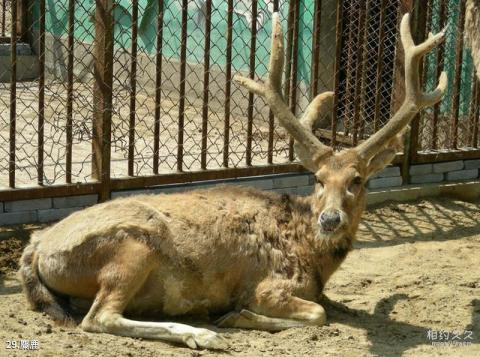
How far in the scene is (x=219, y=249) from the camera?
725cm

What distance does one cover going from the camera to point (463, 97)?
11773 mm

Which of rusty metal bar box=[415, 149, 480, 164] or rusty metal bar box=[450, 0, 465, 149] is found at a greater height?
rusty metal bar box=[450, 0, 465, 149]

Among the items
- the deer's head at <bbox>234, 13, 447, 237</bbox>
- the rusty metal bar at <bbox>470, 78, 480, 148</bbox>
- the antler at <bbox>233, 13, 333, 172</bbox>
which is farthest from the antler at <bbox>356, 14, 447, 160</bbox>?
the rusty metal bar at <bbox>470, 78, 480, 148</bbox>

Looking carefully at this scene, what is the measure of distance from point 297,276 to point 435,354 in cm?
123

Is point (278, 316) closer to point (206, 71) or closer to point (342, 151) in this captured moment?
point (342, 151)

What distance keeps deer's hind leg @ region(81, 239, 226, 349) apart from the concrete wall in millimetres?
1966

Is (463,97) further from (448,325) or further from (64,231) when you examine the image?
(64,231)

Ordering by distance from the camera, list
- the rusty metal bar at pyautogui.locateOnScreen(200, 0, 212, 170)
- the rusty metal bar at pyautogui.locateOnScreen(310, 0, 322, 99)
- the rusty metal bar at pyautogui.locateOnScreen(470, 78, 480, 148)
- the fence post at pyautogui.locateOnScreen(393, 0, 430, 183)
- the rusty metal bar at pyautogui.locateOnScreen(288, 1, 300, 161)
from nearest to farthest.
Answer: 1. the rusty metal bar at pyautogui.locateOnScreen(200, 0, 212, 170)
2. the rusty metal bar at pyautogui.locateOnScreen(288, 1, 300, 161)
3. the rusty metal bar at pyautogui.locateOnScreen(310, 0, 322, 99)
4. the fence post at pyautogui.locateOnScreen(393, 0, 430, 183)
5. the rusty metal bar at pyautogui.locateOnScreen(470, 78, 480, 148)

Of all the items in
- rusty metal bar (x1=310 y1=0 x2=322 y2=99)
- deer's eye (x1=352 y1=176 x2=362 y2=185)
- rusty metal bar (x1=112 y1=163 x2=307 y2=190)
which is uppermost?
rusty metal bar (x1=310 y1=0 x2=322 y2=99)


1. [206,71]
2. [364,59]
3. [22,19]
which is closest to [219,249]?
[206,71]

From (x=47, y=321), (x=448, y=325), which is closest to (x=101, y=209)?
(x=47, y=321)

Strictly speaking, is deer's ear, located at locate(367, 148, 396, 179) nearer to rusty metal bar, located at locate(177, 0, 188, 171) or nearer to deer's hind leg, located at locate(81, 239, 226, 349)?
deer's hind leg, located at locate(81, 239, 226, 349)

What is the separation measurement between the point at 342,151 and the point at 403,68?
332cm

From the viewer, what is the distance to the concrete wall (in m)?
8.59
